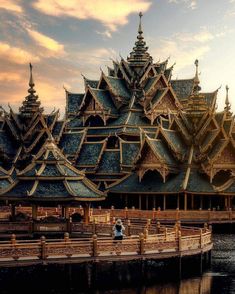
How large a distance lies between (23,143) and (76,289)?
3658 cm

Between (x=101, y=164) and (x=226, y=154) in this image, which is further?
(x=101, y=164)

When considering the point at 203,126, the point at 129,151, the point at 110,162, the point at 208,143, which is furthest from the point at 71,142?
the point at 208,143

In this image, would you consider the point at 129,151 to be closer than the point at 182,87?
Yes

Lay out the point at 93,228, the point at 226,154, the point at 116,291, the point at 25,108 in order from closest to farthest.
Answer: the point at 116,291
the point at 93,228
the point at 226,154
the point at 25,108

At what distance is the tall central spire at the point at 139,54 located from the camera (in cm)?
7375

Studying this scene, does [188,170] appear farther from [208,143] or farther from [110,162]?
[110,162]

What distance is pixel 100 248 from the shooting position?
3177 cm

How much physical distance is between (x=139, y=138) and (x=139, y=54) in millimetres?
11651

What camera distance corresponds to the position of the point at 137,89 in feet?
234

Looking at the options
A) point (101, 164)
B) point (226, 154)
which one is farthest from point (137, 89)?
point (226, 154)

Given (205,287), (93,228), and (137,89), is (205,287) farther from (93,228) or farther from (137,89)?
(137,89)

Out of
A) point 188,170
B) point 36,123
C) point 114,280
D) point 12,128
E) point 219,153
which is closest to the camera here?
point 114,280

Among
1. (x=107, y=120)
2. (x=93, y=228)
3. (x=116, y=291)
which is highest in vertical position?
(x=107, y=120)

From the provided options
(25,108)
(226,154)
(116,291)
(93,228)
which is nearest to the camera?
(116,291)
